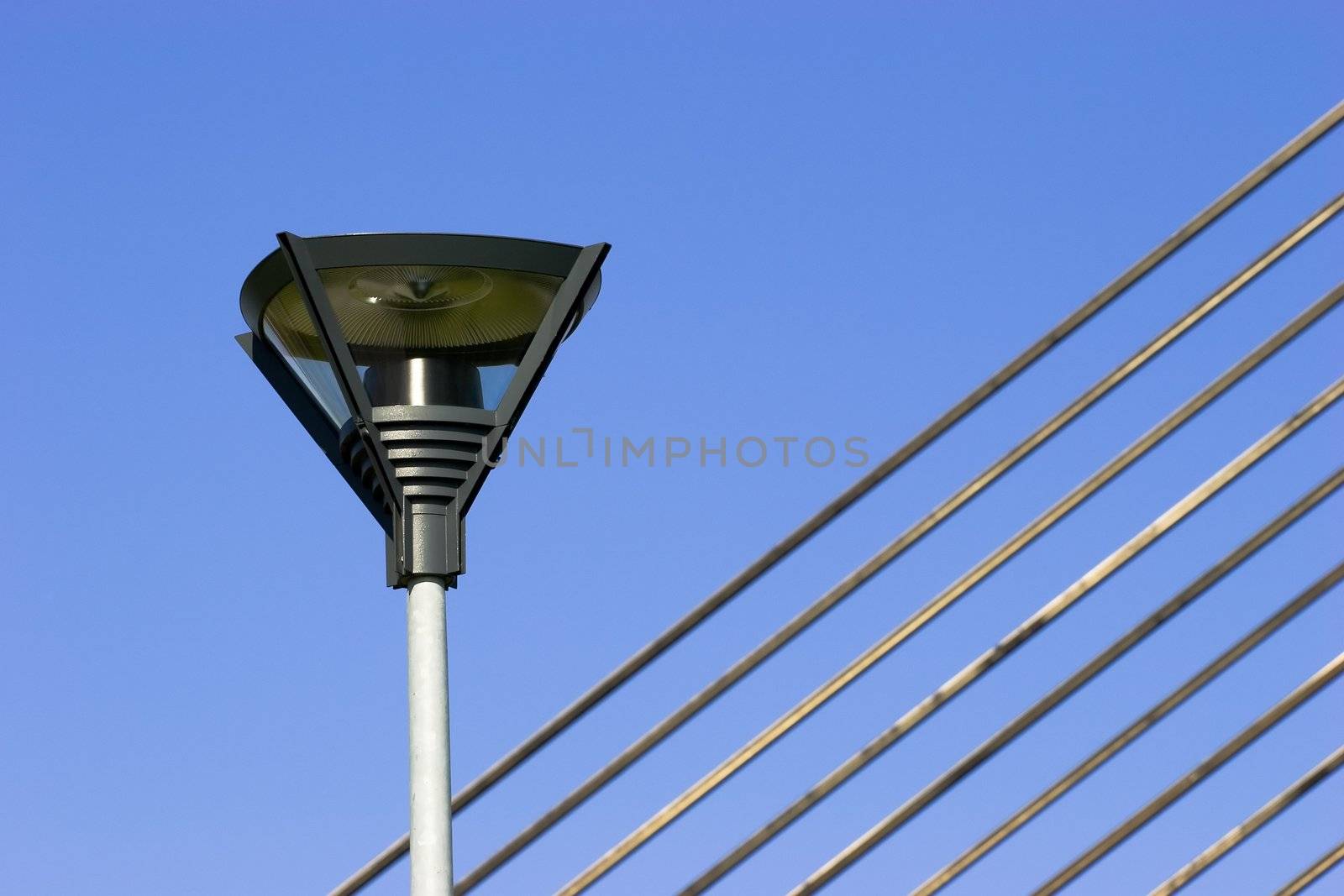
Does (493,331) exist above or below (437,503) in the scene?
above

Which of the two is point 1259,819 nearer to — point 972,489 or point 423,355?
point 972,489

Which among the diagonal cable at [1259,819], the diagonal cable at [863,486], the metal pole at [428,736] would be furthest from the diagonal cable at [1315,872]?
the metal pole at [428,736]

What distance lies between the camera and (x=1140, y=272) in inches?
136

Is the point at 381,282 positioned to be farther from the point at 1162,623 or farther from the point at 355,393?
the point at 1162,623

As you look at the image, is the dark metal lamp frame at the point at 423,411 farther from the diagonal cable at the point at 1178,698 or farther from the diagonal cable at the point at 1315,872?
the diagonal cable at the point at 1315,872

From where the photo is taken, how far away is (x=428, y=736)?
297cm

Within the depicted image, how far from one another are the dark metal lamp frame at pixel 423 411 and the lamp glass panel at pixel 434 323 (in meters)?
0.02

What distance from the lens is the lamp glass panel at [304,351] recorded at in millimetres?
3214

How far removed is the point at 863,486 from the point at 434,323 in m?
0.96

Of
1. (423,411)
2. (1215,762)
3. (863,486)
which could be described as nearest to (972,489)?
(863,486)

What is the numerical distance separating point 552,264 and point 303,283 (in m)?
0.45

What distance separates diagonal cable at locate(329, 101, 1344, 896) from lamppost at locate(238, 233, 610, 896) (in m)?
0.65

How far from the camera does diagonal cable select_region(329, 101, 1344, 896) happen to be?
3.42 meters

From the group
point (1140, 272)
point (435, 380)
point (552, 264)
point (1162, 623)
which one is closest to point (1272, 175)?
point (1140, 272)
